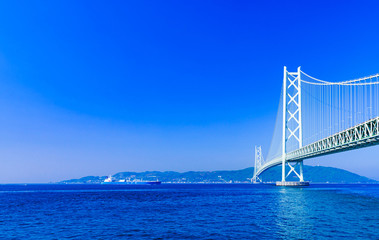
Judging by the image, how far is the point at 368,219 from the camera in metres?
21.2

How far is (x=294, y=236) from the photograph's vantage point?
16.1 metres

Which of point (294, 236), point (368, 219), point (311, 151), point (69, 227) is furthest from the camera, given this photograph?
point (311, 151)

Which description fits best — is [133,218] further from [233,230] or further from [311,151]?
[311,151]

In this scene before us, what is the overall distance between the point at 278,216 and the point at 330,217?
11.4ft

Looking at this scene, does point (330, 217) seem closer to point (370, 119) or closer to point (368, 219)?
point (368, 219)

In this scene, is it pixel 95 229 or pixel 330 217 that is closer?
pixel 95 229

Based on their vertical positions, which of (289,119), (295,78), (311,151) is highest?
(295,78)

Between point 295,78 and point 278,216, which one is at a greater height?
point 295,78

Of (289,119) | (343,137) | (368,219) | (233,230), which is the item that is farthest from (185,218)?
(289,119)

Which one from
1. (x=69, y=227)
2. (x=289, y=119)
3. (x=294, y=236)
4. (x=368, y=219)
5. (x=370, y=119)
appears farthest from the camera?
(x=289, y=119)

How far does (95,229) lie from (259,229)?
9.37 metres

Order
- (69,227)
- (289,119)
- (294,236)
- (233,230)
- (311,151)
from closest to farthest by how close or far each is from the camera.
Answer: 1. (294,236)
2. (233,230)
3. (69,227)
4. (311,151)
5. (289,119)

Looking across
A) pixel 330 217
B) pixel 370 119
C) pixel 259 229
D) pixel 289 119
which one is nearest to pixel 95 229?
pixel 259 229

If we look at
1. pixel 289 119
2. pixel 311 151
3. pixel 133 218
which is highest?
pixel 289 119
